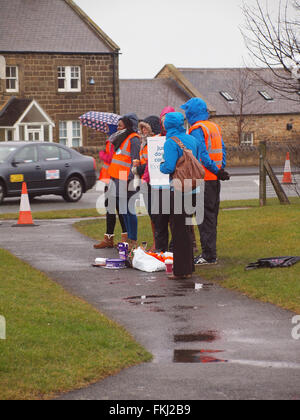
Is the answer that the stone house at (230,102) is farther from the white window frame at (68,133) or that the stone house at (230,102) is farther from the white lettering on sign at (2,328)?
the white lettering on sign at (2,328)

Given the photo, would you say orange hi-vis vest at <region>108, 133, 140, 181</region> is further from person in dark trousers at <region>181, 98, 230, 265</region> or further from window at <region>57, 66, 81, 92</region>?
window at <region>57, 66, 81, 92</region>

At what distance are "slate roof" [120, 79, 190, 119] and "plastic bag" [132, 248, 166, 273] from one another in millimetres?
45633

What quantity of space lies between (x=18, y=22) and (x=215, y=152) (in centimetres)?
3761

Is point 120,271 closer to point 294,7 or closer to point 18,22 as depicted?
point 294,7

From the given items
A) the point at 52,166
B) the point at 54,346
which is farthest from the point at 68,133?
the point at 54,346

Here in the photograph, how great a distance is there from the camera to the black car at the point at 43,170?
2325cm

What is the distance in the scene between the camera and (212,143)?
11.7m

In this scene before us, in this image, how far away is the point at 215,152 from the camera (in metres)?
11.8

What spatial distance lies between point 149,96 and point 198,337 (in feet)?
174

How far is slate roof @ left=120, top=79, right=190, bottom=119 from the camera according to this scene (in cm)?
5797

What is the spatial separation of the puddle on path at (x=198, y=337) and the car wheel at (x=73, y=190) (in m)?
16.9

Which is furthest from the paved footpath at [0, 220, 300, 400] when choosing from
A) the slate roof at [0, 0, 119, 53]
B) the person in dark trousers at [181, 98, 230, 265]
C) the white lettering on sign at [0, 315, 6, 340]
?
the slate roof at [0, 0, 119, 53]

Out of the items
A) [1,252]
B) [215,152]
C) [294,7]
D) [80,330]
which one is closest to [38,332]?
[80,330]

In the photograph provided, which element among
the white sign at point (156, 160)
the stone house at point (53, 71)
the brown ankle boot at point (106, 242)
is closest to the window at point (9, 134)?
the stone house at point (53, 71)
